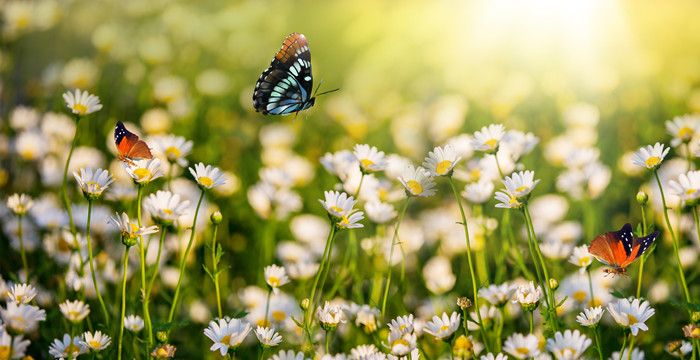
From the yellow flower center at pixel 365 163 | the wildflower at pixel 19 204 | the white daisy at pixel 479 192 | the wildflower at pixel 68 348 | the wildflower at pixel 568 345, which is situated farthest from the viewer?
the white daisy at pixel 479 192

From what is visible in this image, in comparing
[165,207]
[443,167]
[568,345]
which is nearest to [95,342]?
[165,207]

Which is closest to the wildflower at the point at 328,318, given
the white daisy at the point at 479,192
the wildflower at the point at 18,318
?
the wildflower at the point at 18,318

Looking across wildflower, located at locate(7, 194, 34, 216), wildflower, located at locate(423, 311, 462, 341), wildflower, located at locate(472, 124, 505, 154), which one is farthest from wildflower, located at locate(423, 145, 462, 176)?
wildflower, located at locate(7, 194, 34, 216)

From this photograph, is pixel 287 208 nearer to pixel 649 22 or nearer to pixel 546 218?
pixel 546 218

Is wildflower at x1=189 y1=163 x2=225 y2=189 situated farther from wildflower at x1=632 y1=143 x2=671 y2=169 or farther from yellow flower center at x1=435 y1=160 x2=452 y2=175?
wildflower at x1=632 y1=143 x2=671 y2=169

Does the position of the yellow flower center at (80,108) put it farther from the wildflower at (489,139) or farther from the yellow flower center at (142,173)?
the wildflower at (489,139)

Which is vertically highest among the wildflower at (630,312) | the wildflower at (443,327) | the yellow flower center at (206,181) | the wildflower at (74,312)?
the yellow flower center at (206,181)
